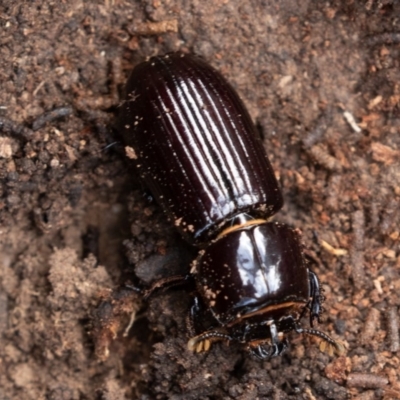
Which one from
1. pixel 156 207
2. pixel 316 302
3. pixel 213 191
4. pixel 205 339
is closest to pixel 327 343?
pixel 316 302

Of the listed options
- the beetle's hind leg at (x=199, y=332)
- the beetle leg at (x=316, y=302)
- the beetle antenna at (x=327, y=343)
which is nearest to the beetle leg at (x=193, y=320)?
the beetle's hind leg at (x=199, y=332)

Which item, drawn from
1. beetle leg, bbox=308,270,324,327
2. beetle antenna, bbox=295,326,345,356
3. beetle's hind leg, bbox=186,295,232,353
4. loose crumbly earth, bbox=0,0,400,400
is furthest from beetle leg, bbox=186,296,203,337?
beetle leg, bbox=308,270,324,327

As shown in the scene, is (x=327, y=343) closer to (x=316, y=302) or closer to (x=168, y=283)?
(x=316, y=302)

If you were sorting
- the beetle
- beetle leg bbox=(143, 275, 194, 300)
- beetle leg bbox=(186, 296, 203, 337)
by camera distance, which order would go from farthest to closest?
beetle leg bbox=(143, 275, 194, 300)
beetle leg bbox=(186, 296, 203, 337)
the beetle

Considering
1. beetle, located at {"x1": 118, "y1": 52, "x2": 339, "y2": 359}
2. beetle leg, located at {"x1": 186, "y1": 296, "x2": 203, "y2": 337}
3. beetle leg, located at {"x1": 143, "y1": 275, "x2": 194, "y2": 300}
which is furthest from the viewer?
beetle leg, located at {"x1": 143, "y1": 275, "x2": 194, "y2": 300}

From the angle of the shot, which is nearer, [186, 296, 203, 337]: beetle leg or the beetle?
the beetle

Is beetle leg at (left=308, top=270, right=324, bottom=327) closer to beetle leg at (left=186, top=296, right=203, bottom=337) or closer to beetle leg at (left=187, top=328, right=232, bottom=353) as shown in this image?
beetle leg at (left=187, top=328, right=232, bottom=353)
